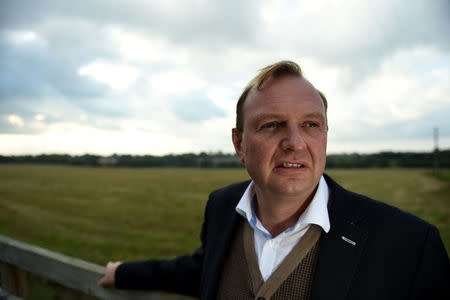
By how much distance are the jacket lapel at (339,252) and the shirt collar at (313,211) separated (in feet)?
0.17

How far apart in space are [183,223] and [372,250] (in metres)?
11.4

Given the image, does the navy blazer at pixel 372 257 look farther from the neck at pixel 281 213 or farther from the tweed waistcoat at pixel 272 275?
the neck at pixel 281 213

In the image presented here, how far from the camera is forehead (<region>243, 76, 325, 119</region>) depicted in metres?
1.47

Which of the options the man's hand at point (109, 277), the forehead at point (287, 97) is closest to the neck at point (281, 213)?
the forehead at point (287, 97)

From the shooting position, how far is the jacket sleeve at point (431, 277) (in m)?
1.15

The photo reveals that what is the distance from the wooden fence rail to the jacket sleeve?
108 centimetres

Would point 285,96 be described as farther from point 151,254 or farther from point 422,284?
point 151,254

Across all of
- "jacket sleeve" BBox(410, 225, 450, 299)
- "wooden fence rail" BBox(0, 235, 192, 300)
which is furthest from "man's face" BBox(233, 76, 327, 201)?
"wooden fence rail" BBox(0, 235, 192, 300)

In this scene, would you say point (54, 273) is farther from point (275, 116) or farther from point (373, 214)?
point (373, 214)

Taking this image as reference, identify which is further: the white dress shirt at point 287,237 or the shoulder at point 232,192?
the shoulder at point 232,192

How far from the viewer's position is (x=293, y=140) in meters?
1.43

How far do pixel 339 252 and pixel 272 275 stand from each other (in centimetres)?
32

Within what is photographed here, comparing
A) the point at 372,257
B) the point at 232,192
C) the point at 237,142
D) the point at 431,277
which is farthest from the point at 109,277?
the point at 431,277

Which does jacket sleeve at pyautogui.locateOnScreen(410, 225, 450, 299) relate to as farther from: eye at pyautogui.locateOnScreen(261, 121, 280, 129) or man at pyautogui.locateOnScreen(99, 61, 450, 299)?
eye at pyautogui.locateOnScreen(261, 121, 280, 129)
